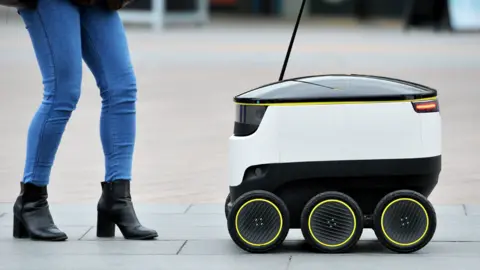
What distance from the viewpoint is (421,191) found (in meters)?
4.61

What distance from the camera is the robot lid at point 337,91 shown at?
14.8 ft

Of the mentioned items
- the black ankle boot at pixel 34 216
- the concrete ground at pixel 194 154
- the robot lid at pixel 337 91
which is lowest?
the concrete ground at pixel 194 154

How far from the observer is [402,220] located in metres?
4.44

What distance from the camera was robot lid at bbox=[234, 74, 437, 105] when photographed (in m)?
4.52

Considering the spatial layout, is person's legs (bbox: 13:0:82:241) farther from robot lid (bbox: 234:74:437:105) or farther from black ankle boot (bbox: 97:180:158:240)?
robot lid (bbox: 234:74:437:105)

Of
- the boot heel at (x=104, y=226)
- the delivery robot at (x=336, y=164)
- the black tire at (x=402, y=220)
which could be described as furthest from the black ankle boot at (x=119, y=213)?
the black tire at (x=402, y=220)

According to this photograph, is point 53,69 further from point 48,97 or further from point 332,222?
point 332,222

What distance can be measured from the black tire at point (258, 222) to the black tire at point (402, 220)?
33cm

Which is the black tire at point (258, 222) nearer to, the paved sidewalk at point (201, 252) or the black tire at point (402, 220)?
the paved sidewalk at point (201, 252)

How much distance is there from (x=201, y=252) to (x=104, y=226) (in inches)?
20.0

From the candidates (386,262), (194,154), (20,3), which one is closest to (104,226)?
(20,3)

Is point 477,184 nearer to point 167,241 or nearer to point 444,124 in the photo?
point 167,241

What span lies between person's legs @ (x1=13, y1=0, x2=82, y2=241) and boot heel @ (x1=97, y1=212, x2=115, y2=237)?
156 mm

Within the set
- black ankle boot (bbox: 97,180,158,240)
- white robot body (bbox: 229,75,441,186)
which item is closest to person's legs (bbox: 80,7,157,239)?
black ankle boot (bbox: 97,180,158,240)
